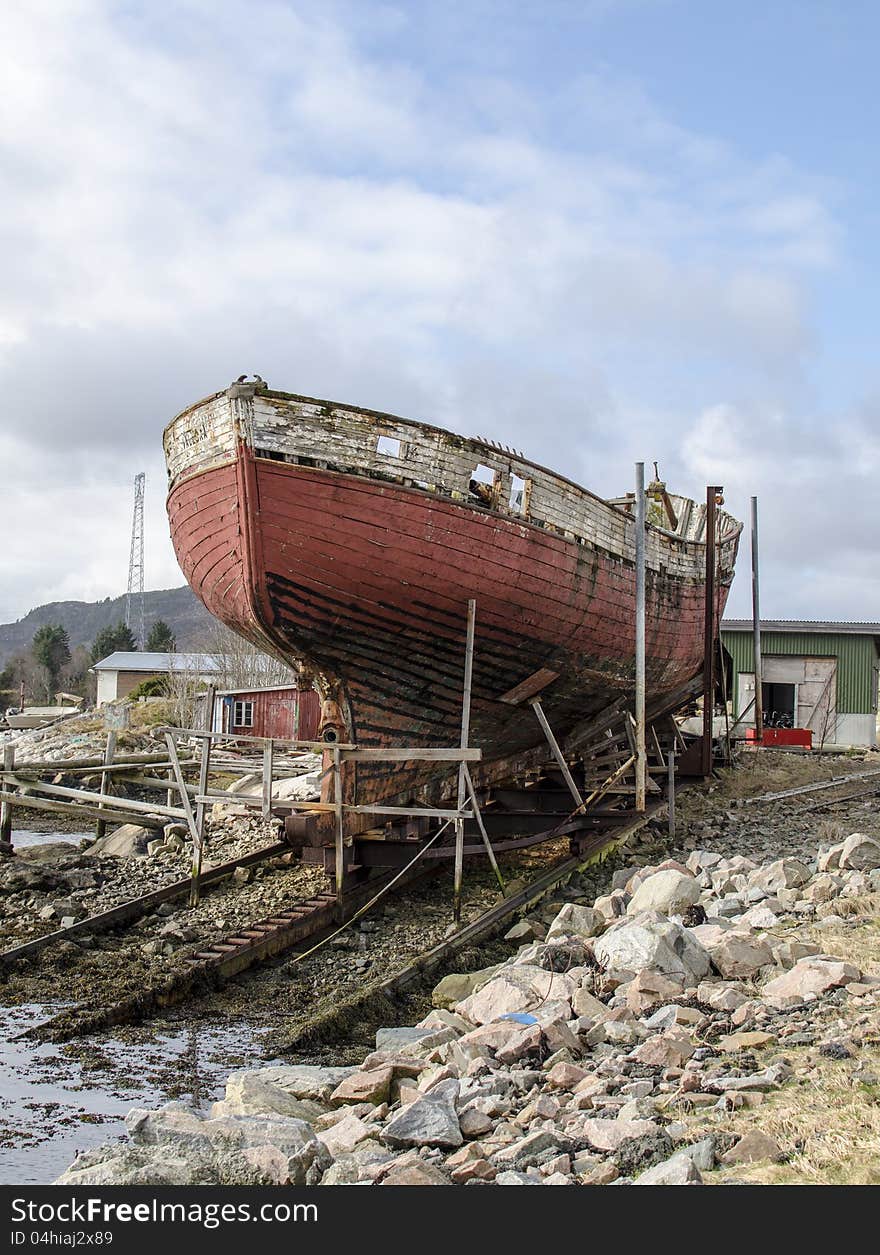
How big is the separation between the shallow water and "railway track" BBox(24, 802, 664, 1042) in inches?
8.8

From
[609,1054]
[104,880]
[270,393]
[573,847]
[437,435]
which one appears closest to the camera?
[609,1054]

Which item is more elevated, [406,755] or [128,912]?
[406,755]

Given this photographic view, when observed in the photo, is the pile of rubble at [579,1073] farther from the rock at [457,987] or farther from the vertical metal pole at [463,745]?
the vertical metal pole at [463,745]

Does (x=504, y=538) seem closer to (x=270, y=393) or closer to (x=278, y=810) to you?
(x=270, y=393)

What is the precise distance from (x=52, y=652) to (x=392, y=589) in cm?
7827

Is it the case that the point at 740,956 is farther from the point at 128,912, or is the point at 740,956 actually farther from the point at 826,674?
the point at 826,674

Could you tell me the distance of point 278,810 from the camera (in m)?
11.6

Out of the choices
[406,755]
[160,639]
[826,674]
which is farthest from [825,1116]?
[160,639]

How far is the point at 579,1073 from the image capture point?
520 cm

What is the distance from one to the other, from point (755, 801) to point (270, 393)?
9.10 metres

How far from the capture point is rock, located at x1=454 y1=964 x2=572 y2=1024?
6.83 m

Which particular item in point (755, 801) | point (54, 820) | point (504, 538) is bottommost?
point (54, 820)

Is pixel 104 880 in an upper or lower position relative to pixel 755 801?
lower

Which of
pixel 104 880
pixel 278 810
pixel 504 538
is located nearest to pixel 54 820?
pixel 104 880
